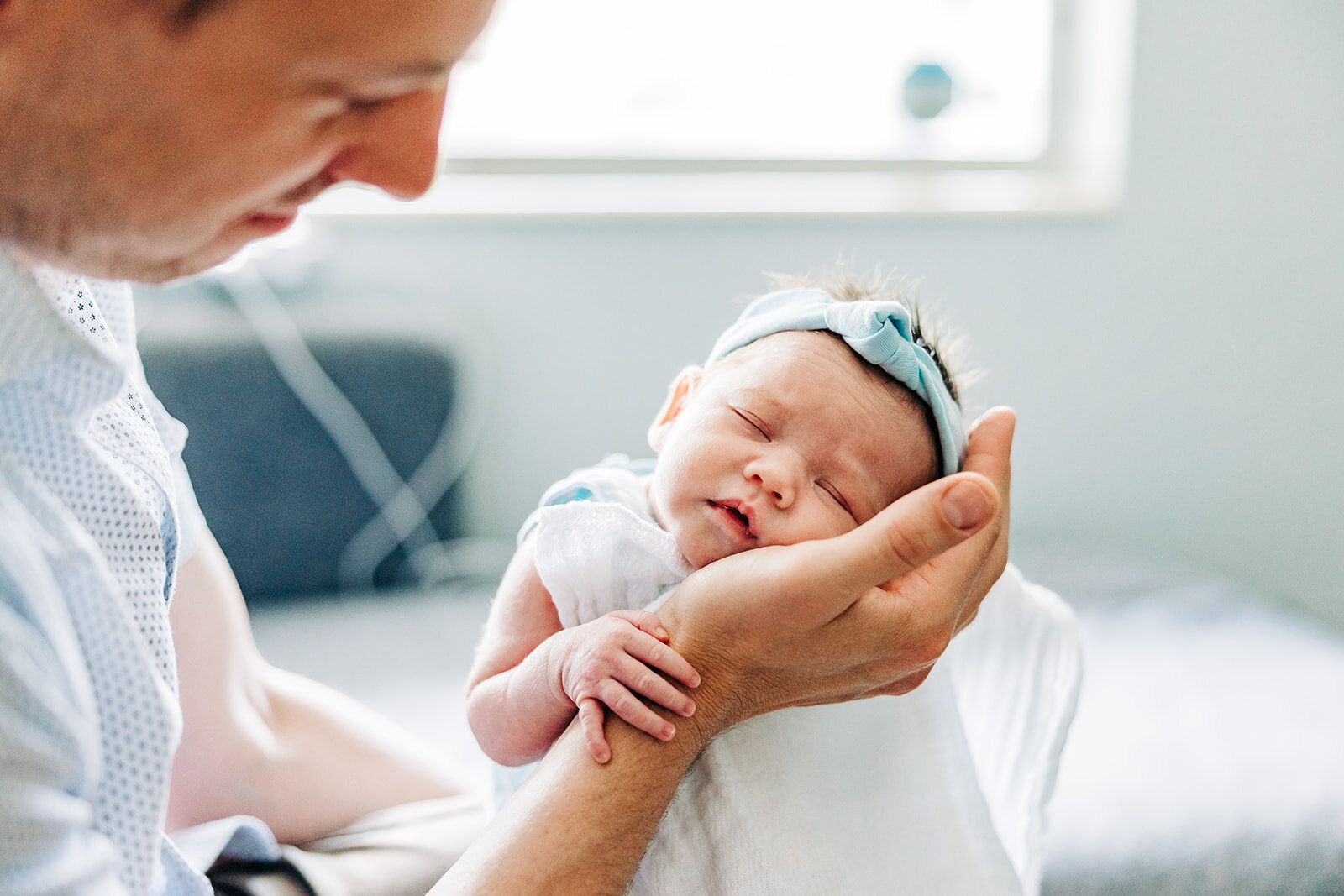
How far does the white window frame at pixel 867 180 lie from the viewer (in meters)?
1.87

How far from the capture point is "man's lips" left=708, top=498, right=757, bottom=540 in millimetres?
745

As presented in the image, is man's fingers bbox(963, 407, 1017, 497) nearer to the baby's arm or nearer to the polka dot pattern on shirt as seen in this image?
the baby's arm

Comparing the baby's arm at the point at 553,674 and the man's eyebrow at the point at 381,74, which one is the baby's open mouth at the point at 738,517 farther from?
the man's eyebrow at the point at 381,74

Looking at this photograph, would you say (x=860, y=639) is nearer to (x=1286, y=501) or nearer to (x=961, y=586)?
(x=961, y=586)

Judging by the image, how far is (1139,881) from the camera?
1014 millimetres

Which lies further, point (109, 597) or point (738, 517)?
point (738, 517)

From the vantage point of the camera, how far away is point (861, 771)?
0.83 meters

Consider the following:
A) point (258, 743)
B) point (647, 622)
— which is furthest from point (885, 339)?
point (258, 743)

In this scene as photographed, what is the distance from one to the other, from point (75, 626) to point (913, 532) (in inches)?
17.9

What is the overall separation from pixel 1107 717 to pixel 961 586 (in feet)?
2.23

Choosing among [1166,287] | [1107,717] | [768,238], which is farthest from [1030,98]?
[1107,717]

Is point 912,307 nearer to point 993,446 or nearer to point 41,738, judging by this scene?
point 993,446

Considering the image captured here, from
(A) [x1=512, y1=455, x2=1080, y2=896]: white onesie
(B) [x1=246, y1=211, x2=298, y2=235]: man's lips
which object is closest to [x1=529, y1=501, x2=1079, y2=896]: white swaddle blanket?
(A) [x1=512, y1=455, x2=1080, y2=896]: white onesie

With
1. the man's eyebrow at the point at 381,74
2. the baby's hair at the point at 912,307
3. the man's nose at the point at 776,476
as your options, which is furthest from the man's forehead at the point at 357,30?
the baby's hair at the point at 912,307
